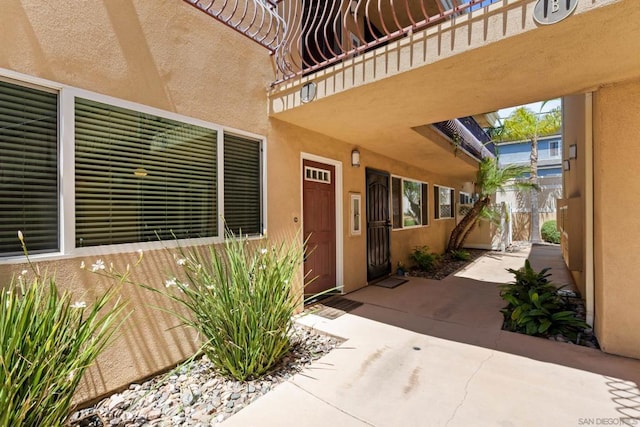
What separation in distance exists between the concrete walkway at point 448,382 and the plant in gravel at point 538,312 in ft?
0.78

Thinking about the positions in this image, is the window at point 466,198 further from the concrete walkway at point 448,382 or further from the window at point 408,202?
the concrete walkway at point 448,382

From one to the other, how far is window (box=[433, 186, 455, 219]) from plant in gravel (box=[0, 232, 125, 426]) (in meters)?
10.1

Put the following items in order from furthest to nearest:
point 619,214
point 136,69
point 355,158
Answer: point 355,158 → point 619,214 → point 136,69

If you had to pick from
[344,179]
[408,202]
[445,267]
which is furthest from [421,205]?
[344,179]

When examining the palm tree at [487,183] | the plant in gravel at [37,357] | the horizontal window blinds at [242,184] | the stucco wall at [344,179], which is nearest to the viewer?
the plant in gravel at [37,357]

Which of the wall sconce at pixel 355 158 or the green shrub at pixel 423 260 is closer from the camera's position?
the wall sconce at pixel 355 158

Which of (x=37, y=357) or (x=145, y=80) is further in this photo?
(x=145, y=80)

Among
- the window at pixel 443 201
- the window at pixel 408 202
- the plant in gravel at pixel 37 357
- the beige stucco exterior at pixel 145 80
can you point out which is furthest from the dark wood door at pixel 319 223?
→ the window at pixel 443 201

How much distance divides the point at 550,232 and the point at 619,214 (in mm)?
12725

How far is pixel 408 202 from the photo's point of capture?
818 centimetres

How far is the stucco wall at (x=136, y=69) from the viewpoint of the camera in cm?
229

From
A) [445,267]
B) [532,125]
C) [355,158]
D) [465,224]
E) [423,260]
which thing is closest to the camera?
[355,158]

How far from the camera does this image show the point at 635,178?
9.92ft

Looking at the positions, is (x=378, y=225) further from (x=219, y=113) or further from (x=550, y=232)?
(x=550, y=232)
